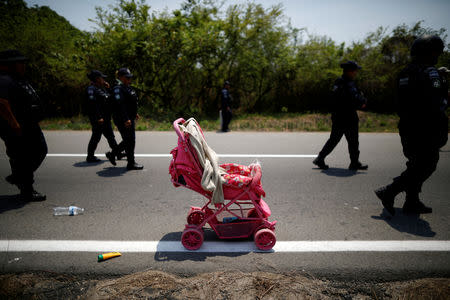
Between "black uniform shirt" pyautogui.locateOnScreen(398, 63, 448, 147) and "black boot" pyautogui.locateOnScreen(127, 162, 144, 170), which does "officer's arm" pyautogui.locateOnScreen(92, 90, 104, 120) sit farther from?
"black uniform shirt" pyautogui.locateOnScreen(398, 63, 448, 147)

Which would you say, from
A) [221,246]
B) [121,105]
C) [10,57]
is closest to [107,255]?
[221,246]

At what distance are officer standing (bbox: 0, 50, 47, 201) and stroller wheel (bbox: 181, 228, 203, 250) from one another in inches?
108

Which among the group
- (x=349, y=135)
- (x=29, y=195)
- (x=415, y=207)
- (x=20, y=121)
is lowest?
(x=29, y=195)

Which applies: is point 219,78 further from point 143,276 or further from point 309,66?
point 143,276

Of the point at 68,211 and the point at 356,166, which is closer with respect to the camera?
the point at 68,211

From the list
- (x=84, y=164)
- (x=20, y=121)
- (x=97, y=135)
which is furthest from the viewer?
(x=97, y=135)

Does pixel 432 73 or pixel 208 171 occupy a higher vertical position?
pixel 432 73

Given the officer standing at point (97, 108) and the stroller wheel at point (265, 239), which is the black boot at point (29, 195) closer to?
the officer standing at point (97, 108)

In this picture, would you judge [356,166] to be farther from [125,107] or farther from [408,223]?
[125,107]

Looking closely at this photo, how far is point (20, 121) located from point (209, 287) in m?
3.65

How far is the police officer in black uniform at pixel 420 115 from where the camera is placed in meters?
3.40

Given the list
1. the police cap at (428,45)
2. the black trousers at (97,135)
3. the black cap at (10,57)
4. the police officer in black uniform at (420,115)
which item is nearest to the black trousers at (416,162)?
the police officer in black uniform at (420,115)

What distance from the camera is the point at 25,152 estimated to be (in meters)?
4.15

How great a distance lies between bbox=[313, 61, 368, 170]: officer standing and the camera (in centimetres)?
556
